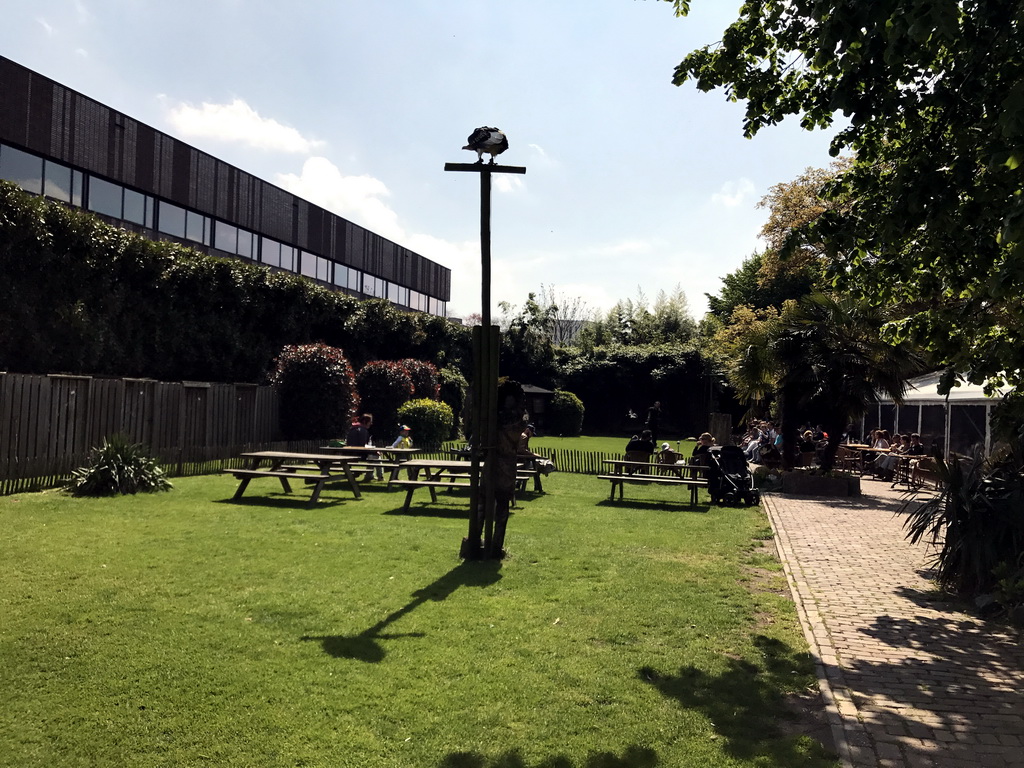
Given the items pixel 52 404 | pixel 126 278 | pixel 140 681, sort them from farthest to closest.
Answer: pixel 126 278 < pixel 52 404 < pixel 140 681

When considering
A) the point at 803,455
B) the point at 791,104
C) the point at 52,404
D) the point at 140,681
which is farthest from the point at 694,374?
the point at 140,681

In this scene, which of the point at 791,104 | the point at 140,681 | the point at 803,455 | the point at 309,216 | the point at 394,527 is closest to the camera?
the point at 140,681

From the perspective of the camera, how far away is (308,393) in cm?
2120

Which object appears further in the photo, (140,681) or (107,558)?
Answer: (107,558)

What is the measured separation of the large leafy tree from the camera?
463 cm

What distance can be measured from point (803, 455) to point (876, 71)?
1711 cm

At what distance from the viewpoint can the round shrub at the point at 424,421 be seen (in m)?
24.7

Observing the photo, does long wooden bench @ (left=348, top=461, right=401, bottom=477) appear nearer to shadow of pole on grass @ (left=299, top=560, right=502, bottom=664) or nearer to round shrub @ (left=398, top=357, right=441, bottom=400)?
shadow of pole on grass @ (left=299, top=560, right=502, bottom=664)

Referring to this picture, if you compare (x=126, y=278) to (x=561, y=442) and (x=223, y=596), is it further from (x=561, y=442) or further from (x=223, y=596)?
(x=561, y=442)

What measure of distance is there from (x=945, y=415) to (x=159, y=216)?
24.5m

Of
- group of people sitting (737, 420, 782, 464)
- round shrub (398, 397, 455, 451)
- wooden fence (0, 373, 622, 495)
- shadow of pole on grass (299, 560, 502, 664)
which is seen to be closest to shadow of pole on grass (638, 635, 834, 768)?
shadow of pole on grass (299, 560, 502, 664)

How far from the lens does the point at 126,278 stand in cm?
1867

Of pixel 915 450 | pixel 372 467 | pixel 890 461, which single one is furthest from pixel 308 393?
pixel 890 461

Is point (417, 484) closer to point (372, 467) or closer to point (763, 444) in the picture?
point (372, 467)
